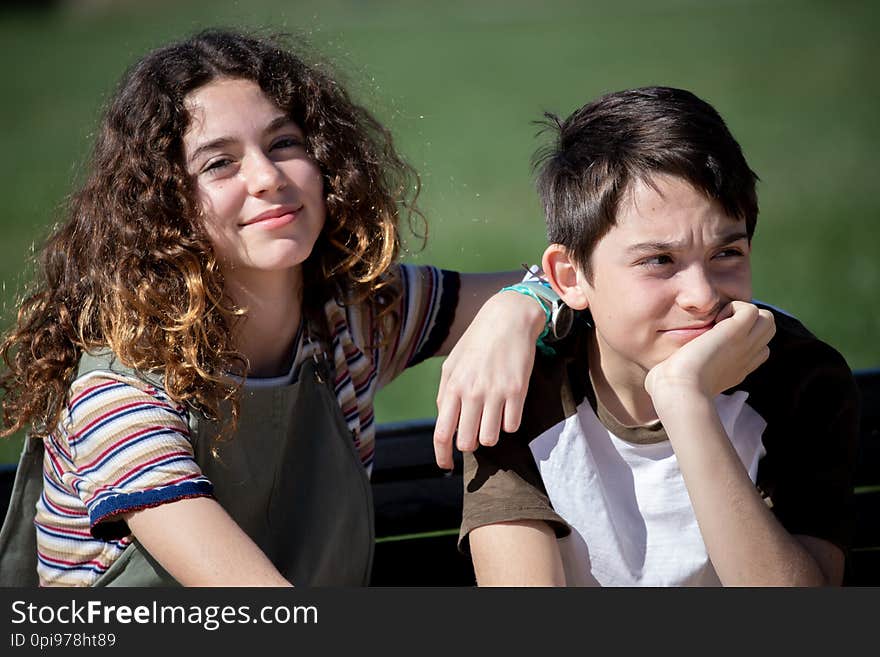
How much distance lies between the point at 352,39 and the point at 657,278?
2338cm

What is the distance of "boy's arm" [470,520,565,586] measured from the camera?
2420 millimetres

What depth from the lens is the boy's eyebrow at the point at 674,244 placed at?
2391 mm

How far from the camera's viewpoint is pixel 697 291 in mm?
2381

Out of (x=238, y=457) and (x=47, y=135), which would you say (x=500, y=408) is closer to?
(x=238, y=457)

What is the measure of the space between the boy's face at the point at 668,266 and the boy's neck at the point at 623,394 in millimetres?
115

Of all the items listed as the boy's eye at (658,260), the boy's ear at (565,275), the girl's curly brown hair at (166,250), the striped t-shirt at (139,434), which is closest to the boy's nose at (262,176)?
the girl's curly brown hair at (166,250)

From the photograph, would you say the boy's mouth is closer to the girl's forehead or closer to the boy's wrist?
the boy's wrist

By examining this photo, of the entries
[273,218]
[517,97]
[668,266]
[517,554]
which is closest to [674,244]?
[668,266]

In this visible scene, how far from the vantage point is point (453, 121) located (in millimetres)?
16203

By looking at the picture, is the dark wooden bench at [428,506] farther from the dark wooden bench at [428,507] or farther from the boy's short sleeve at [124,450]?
the boy's short sleeve at [124,450]

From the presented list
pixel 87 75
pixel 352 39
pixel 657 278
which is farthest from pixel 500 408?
pixel 352 39

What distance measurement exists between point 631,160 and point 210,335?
3.11 feet

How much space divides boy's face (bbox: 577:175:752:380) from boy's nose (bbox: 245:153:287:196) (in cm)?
71

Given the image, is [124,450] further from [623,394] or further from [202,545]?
[623,394]
